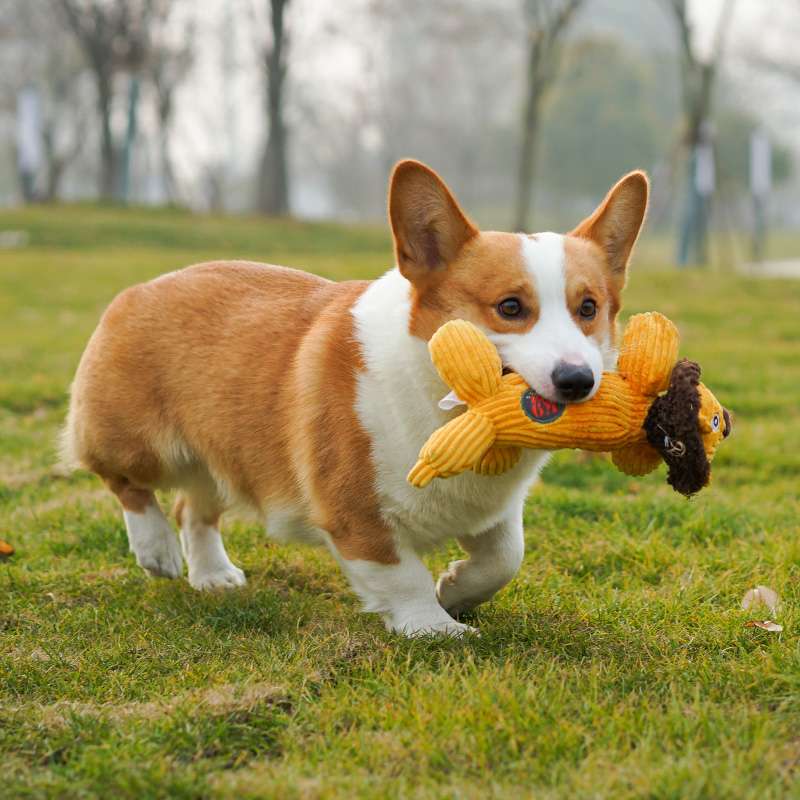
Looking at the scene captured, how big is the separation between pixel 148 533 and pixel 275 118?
2103 cm

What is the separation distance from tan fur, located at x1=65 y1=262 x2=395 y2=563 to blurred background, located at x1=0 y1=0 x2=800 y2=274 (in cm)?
1427

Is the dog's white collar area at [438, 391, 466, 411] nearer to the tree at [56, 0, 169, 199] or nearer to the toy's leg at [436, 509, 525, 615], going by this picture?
the toy's leg at [436, 509, 525, 615]

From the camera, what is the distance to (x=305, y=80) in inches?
1547

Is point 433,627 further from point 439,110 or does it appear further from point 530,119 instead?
point 439,110

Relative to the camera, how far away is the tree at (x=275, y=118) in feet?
74.8

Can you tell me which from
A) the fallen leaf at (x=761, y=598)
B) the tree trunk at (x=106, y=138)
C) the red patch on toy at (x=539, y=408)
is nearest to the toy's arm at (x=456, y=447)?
the red patch on toy at (x=539, y=408)

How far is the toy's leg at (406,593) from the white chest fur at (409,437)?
0.11m

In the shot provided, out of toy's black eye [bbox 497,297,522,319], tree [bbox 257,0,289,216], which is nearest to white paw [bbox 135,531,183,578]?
toy's black eye [bbox 497,297,522,319]

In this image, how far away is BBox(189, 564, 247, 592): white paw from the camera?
3.83m

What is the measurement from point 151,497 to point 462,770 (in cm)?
186

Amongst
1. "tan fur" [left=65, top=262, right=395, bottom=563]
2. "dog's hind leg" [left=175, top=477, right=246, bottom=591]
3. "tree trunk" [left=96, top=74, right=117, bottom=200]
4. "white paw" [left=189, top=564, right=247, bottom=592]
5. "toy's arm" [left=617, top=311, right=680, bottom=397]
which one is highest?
"toy's arm" [left=617, top=311, right=680, bottom=397]

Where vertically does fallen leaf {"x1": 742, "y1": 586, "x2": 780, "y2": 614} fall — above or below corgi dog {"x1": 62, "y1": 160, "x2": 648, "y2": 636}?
below

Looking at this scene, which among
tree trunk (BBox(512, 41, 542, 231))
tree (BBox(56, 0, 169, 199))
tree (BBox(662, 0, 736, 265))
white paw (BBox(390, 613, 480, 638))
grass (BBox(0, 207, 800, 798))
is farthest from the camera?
tree (BBox(56, 0, 169, 199))

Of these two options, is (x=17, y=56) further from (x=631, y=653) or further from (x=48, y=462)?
(x=631, y=653)
